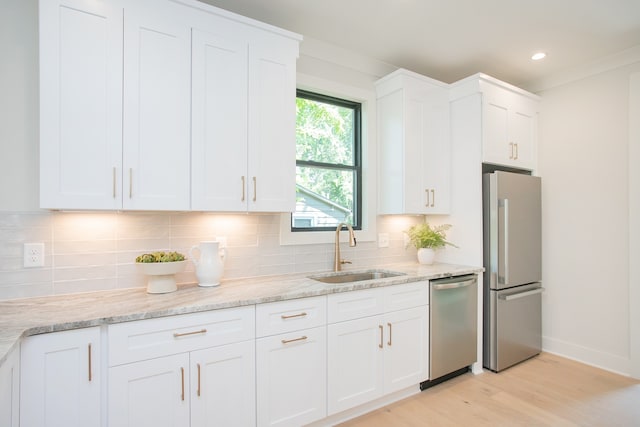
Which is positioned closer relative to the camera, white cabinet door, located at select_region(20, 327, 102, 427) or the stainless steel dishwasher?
white cabinet door, located at select_region(20, 327, 102, 427)

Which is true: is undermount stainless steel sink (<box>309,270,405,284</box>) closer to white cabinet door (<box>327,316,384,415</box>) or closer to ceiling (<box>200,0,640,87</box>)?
white cabinet door (<box>327,316,384,415</box>)

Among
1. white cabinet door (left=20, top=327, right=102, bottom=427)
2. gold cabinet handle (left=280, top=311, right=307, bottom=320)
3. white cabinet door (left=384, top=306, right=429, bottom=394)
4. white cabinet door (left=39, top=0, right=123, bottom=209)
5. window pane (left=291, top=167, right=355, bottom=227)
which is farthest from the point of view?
window pane (left=291, top=167, right=355, bottom=227)

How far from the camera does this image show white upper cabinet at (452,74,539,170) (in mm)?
2957

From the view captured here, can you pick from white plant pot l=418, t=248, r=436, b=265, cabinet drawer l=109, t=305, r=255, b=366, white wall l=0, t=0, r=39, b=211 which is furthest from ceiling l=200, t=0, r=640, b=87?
cabinet drawer l=109, t=305, r=255, b=366

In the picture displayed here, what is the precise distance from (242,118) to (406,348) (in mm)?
1918

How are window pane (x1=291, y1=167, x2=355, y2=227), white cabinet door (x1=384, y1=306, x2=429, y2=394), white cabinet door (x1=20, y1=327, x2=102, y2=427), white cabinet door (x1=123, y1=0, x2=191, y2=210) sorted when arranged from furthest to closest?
window pane (x1=291, y1=167, x2=355, y2=227)
white cabinet door (x1=384, y1=306, x2=429, y2=394)
white cabinet door (x1=123, y1=0, x2=191, y2=210)
white cabinet door (x1=20, y1=327, x2=102, y2=427)

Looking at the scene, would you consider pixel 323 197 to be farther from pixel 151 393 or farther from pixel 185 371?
pixel 151 393

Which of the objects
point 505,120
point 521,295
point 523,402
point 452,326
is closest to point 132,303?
point 452,326

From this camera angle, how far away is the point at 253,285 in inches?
84.1

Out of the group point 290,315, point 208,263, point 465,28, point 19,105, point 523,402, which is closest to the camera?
point 19,105

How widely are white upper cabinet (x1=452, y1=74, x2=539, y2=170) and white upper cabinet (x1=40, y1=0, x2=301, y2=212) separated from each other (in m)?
1.68

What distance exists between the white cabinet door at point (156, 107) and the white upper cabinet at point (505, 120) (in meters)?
2.36

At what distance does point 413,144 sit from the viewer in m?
2.92

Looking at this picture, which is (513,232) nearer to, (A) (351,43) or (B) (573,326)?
(B) (573,326)
